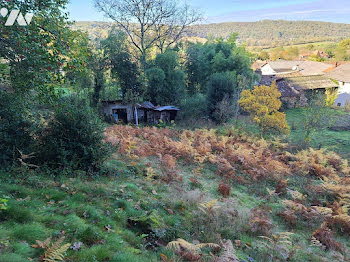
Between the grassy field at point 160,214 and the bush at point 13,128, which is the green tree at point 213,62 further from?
the bush at point 13,128

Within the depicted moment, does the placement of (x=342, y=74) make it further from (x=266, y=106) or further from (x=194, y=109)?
(x=266, y=106)

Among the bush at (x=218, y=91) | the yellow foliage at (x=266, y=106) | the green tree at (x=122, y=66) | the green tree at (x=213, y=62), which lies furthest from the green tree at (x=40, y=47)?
the green tree at (x=213, y=62)

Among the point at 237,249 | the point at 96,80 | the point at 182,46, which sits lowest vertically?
the point at 237,249

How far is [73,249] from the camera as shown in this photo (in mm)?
3730

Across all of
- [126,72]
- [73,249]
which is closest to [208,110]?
[126,72]

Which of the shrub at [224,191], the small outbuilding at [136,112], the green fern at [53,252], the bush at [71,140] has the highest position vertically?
the bush at [71,140]

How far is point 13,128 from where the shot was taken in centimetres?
650

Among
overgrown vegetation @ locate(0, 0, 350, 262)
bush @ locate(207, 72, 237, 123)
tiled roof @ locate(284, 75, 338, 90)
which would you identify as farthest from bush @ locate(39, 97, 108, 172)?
tiled roof @ locate(284, 75, 338, 90)

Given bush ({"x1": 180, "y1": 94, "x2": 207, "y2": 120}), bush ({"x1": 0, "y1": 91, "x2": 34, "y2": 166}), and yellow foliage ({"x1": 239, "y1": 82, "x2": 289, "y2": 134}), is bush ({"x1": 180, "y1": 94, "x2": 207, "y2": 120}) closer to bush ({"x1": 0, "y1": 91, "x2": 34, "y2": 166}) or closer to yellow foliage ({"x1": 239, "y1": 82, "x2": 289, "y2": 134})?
yellow foliage ({"x1": 239, "y1": 82, "x2": 289, "y2": 134})

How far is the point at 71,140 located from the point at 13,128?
59.7 inches

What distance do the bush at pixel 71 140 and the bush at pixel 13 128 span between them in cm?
46

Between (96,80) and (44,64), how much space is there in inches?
702

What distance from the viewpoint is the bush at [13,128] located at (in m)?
6.27

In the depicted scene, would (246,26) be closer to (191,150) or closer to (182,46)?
(182,46)
